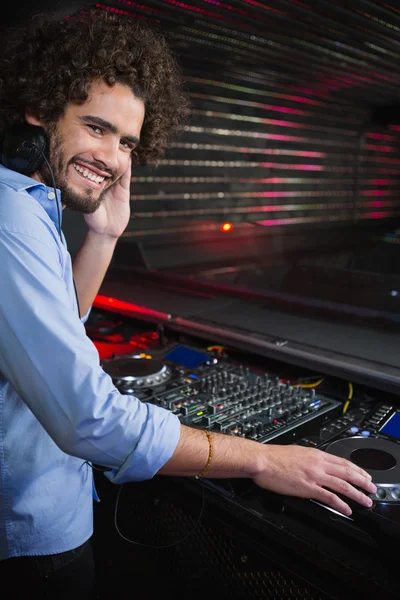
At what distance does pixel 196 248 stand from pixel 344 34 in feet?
5.34

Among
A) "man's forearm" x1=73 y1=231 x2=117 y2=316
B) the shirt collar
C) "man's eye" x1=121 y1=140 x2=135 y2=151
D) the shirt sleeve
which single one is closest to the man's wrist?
"man's forearm" x1=73 y1=231 x2=117 y2=316

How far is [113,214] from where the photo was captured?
1.94 metres

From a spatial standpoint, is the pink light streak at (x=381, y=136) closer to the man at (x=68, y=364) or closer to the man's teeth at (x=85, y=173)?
the man at (x=68, y=364)

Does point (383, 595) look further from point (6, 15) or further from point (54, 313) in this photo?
point (6, 15)

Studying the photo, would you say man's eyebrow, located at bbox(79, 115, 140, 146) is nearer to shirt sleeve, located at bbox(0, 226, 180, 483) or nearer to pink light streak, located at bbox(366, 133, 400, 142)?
shirt sleeve, located at bbox(0, 226, 180, 483)

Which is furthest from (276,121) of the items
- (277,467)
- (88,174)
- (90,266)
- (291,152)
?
(277,467)

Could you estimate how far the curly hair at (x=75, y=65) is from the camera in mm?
1474

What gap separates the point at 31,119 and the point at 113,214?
48cm

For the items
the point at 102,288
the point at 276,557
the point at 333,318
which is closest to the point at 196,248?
the point at 102,288

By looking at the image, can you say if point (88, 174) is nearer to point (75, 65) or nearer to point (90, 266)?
point (75, 65)

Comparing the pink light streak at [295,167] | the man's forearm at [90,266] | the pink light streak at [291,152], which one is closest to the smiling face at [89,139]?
the man's forearm at [90,266]

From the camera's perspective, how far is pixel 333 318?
2.12 meters

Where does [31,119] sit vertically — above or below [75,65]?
below

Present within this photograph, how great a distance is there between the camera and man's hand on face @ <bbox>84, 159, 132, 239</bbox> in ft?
6.23
